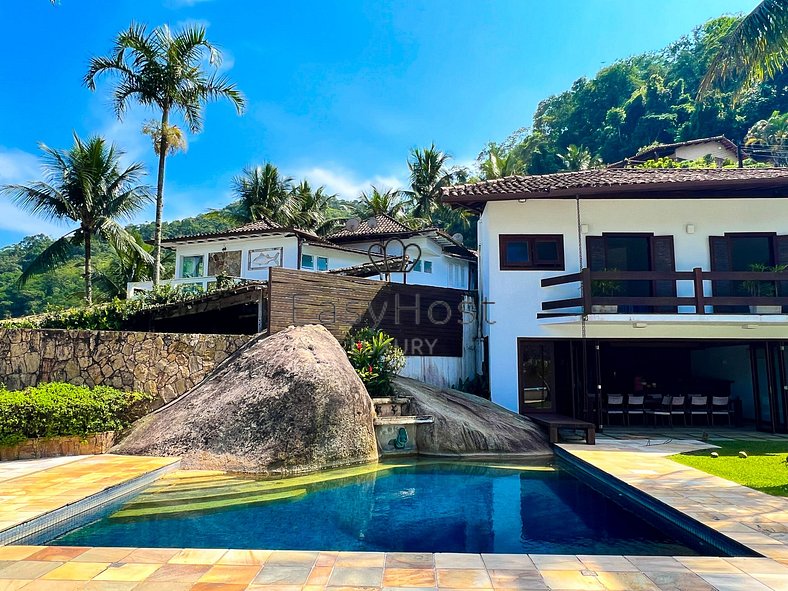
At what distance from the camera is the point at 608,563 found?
473 centimetres

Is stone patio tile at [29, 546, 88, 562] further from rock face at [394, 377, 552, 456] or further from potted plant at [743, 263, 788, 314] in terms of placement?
potted plant at [743, 263, 788, 314]

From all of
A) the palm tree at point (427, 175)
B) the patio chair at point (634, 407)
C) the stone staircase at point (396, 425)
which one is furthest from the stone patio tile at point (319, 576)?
the palm tree at point (427, 175)

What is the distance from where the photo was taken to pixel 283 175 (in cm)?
3647

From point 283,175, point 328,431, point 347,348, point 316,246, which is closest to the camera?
point 328,431

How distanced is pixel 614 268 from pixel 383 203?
26.7 metres

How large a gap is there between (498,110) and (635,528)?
710 inches

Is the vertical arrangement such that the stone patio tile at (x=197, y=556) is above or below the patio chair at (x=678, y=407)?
below

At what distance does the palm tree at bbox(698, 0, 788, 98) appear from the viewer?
44.3 ft

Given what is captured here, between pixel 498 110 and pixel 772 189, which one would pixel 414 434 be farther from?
pixel 498 110

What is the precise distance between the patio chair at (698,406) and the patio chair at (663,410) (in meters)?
0.58

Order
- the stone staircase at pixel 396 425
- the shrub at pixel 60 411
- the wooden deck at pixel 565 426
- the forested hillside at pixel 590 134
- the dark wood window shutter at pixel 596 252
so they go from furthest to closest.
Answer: the forested hillside at pixel 590 134 → the dark wood window shutter at pixel 596 252 → the wooden deck at pixel 565 426 → the stone staircase at pixel 396 425 → the shrub at pixel 60 411

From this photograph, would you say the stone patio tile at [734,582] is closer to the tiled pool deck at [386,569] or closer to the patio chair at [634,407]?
the tiled pool deck at [386,569]

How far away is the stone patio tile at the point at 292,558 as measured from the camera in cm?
463

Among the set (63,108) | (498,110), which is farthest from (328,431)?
(63,108)
